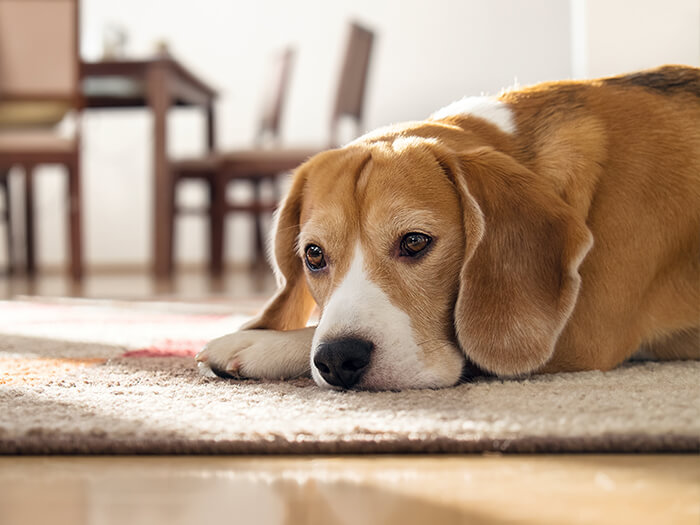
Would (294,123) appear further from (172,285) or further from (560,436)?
(560,436)

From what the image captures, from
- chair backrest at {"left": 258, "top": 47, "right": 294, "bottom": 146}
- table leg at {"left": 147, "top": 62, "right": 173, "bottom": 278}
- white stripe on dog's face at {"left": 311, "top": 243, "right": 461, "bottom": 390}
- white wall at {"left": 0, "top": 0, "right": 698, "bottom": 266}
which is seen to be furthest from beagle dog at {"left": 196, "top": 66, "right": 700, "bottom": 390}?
white wall at {"left": 0, "top": 0, "right": 698, "bottom": 266}

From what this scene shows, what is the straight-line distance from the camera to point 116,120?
329 inches

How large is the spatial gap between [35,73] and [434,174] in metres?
4.28

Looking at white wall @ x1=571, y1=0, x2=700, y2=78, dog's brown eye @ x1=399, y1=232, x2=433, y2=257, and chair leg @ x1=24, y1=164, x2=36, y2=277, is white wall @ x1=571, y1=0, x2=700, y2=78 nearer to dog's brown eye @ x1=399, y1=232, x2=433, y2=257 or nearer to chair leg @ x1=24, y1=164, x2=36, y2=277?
dog's brown eye @ x1=399, y1=232, x2=433, y2=257

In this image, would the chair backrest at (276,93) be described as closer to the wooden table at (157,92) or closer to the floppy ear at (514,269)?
the wooden table at (157,92)

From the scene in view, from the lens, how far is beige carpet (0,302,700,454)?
3.32 ft

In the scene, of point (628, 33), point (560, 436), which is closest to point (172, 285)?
point (628, 33)

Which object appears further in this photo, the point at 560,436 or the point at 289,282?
the point at 289,282

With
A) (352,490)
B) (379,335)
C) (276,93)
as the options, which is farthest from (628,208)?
(276,93)

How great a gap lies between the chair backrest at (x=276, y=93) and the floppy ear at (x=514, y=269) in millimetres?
5675

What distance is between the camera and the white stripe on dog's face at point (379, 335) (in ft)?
4.44

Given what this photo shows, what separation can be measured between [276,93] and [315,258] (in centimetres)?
558

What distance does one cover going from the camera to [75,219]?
5.22 meters

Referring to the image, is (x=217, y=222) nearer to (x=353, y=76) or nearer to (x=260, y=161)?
(x=260, y=161)
